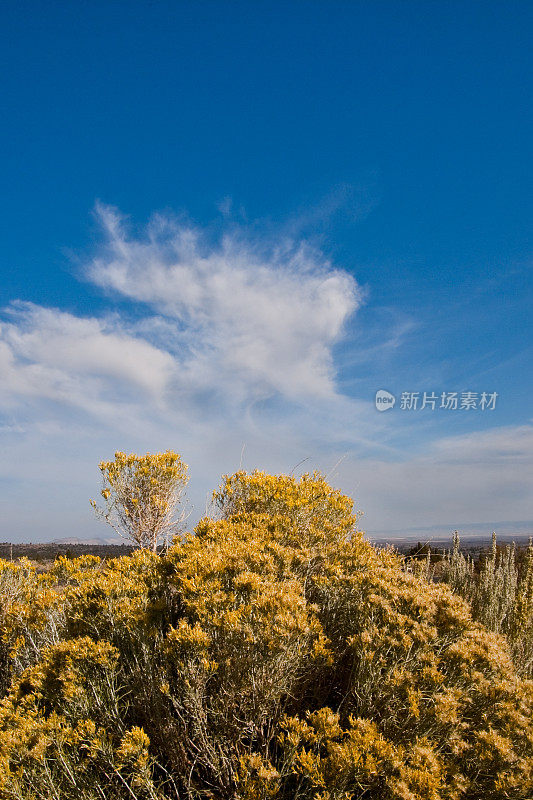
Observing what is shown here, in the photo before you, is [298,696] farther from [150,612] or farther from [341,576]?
[150,612]

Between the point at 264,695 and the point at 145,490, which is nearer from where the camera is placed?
the point at 264,695

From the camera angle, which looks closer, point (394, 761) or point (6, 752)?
point (394, 761)

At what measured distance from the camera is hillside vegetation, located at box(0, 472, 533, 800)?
9.04 feet

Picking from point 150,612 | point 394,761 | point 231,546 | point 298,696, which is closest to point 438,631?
point 394,761

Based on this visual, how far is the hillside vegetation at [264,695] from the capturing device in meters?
2.75

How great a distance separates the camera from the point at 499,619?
7.10 meters

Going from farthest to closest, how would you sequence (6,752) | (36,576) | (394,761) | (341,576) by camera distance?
1. (36,576)
2. (341,576)
3. (6,752)
4. (394,761)

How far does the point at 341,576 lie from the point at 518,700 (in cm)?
156

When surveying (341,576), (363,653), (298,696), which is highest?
(341,576)

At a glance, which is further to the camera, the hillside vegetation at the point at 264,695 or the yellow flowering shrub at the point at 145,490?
the yellow flowering shrub at the point at 145,490

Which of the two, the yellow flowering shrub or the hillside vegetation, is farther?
the yellow flowering shrub

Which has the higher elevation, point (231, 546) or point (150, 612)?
point (231, 546)

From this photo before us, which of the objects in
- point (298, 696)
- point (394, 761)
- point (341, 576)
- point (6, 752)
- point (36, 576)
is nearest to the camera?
point (394, 761)

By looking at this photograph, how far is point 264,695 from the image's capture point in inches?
114
